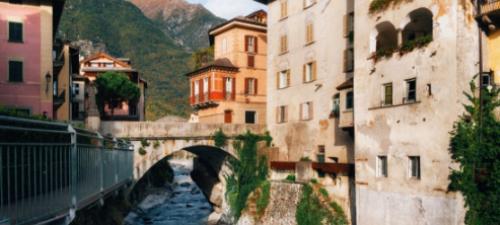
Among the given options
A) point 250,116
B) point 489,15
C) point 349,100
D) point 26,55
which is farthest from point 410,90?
point 26,55

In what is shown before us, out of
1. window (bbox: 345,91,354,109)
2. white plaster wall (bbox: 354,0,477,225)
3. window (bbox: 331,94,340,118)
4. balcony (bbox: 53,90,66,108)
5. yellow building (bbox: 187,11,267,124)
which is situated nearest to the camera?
white plaster wall (bbox: 354,0,477,225)

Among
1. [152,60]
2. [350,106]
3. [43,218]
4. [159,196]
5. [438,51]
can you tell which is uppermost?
[152,60]

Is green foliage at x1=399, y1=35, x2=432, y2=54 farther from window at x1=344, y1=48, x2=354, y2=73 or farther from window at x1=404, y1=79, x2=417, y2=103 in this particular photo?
window at x1=344, y1=48, x2=354, y2=73

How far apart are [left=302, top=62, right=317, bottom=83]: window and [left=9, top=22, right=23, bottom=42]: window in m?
20.0

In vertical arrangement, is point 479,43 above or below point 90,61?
below

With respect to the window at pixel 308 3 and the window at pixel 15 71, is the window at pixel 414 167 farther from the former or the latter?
the window at pixel 15 71

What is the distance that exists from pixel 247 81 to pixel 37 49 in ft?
60.8

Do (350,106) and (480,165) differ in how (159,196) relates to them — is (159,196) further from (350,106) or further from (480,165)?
(480,165)

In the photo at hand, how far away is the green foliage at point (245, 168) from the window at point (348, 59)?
1050 cm

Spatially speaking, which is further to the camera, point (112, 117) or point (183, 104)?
point (183, 104)

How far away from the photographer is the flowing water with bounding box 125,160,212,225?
45.4m

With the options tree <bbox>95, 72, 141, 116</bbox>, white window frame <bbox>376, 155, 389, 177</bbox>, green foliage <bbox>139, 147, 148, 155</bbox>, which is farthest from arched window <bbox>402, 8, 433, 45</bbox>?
tree <bbox>95, 72, 141, 116</bbox>

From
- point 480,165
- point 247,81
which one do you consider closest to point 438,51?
point 480,165

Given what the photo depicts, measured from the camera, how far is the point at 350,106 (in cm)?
3031
